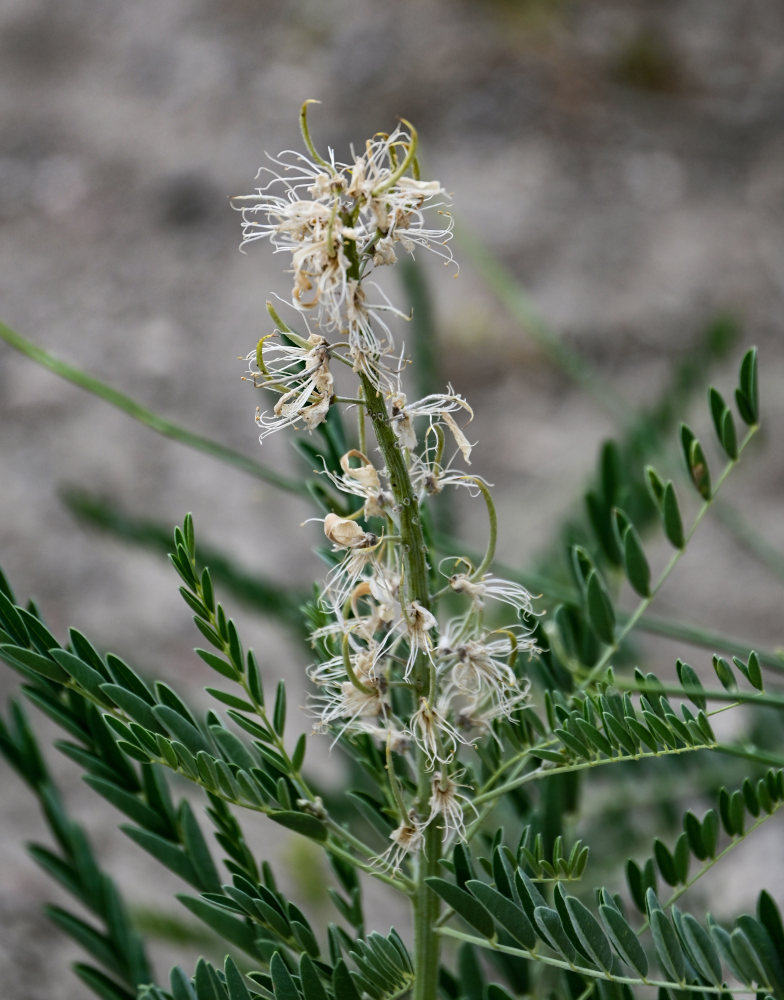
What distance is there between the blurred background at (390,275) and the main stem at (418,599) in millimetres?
1145

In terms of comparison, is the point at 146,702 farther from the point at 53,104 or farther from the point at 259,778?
the point at 53,104

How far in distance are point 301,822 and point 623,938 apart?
101 millimetres

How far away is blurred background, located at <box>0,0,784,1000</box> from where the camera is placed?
1.71m

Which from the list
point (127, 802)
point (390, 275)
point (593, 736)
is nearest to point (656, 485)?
point (593, 736)

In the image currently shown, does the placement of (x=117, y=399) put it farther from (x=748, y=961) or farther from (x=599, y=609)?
(x=748, y=961)

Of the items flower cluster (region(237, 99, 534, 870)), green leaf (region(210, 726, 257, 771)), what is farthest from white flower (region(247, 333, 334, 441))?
green leaf (region(210, 726, 257, 771))

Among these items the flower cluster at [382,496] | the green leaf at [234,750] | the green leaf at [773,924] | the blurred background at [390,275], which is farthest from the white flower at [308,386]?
the blurred background at [390,275]

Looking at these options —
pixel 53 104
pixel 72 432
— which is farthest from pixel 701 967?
pixel 53 104

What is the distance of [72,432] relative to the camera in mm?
1855

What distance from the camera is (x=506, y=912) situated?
0.97ft

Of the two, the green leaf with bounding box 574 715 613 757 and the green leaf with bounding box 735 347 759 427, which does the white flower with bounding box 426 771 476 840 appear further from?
the green leaf with bounding box 735 347 759 427

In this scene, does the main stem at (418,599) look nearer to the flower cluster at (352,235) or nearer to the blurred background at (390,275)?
the flower cluster at (352,235)

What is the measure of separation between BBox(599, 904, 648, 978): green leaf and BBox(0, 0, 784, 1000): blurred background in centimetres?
117

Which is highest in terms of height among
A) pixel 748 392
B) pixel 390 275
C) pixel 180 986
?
pixel 390 275
